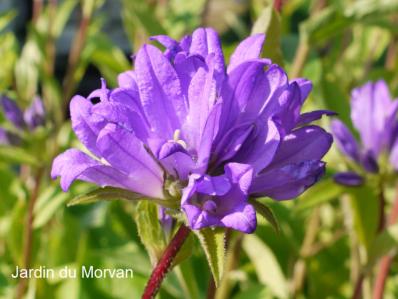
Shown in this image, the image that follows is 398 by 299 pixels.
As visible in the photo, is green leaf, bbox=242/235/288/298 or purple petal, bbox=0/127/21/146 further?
purple petal, bbox=0/127/21/146

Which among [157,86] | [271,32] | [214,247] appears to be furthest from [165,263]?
[271,32]

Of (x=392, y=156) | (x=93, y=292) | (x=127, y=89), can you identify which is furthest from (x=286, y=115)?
(x=93, y=292)

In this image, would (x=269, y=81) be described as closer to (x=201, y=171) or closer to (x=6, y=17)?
(x=201, y=171)

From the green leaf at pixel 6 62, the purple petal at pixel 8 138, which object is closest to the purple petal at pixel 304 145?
the purple petal at pixel 8 138

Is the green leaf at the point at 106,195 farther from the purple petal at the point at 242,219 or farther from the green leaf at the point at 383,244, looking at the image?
the green leaf at the point at 383,244

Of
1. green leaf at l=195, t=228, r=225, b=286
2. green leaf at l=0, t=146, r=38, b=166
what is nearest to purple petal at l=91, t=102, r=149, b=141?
green leaf at l=195, t=228, r=225, b=286

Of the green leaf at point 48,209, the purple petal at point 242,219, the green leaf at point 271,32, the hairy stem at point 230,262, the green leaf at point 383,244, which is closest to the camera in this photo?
the purple petal at point 242,219

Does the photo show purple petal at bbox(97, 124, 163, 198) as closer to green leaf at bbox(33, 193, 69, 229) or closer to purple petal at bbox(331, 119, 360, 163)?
purple petal at bbox(331, 119, 360, 163)
